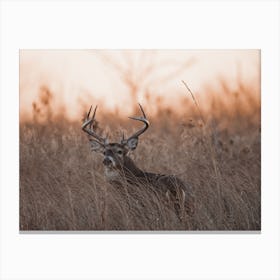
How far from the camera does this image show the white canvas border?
4588 cm

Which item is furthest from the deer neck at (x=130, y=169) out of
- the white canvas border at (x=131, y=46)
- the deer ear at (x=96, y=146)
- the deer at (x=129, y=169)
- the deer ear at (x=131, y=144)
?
the white canvas border at (x=131, y=46)

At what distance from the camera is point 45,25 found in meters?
46.0

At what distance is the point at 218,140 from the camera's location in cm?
4625

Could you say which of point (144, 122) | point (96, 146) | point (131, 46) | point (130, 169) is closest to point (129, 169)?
point (130, 169)

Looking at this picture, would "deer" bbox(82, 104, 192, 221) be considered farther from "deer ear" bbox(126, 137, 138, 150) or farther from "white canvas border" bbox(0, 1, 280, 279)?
"white canvas border" bbox(0, 1, 280, 279)

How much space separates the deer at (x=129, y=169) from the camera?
46062 mm

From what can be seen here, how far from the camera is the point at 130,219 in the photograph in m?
46.0

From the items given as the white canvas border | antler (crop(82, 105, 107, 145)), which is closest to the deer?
antler (crop(82, 105, 107, 145))

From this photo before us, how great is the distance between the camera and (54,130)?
4619 cm
